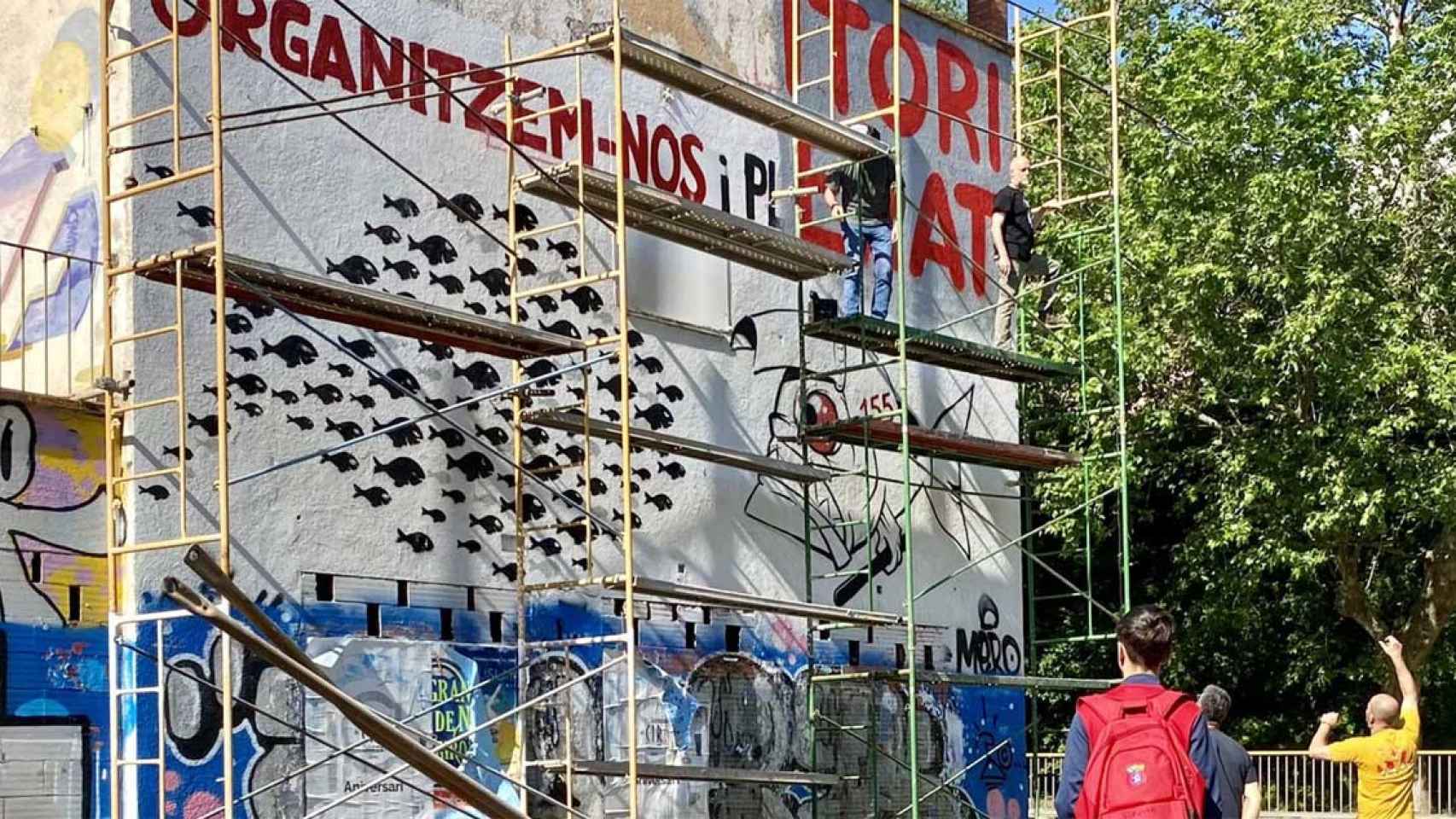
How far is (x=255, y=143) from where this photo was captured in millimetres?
11727

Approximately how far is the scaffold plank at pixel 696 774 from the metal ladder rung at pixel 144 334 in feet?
11.7

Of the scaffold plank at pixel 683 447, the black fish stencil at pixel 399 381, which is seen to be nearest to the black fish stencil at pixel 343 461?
the black fish stencil at pixel 399 381

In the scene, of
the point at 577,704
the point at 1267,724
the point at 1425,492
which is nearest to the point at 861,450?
the point at 577,704

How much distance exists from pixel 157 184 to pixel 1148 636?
5900 millimetres

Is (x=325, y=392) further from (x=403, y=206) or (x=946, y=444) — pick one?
(x=946, y=444)

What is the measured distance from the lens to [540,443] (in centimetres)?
1312

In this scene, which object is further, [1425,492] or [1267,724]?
[1267,724]

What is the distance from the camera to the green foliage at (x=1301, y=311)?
22.1m

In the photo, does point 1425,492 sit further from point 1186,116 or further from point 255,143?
point 255,143

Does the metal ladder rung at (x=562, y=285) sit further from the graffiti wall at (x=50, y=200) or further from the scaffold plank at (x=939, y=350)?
the graffiti wall at (x=50, y=200)

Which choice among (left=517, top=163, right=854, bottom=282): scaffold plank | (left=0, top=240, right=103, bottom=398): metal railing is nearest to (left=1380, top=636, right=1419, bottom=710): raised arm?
(left=517, top=163, right=854, bottom=282): scaffold plank

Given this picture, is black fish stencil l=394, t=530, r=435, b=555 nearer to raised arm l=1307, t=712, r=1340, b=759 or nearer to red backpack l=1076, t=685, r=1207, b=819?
raised arm l=1307, t=712, r=1340, b=759

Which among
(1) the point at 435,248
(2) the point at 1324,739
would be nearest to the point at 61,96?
(1) the point at 435,248

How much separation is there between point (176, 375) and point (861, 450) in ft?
21.6
